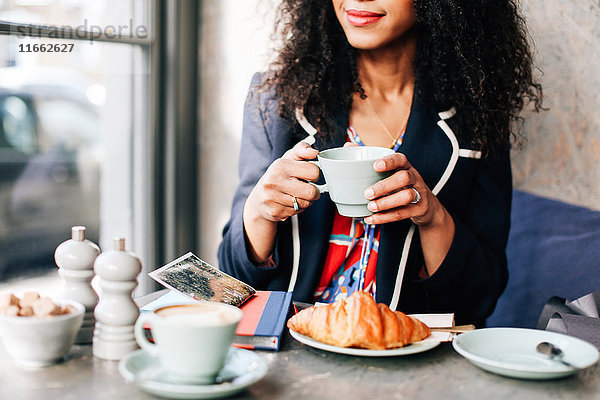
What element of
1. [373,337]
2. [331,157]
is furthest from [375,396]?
[331,157]

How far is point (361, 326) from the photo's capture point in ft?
2.78

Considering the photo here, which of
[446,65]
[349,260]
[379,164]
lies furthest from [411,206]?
[446,65]

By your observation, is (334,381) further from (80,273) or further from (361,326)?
(80,273)

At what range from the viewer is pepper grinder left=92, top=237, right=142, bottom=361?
0.83 metres

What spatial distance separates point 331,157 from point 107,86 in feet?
4.02

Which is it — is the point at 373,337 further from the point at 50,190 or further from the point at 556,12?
the point at 50,190

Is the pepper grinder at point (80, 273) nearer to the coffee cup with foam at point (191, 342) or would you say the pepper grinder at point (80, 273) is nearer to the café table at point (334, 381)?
the café table at point (334, 381)

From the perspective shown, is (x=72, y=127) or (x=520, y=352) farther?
(x=72, y=127)

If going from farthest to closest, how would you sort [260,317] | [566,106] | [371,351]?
[566,106] → [260,317] → [371,351]

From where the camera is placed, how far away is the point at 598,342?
3.62 feet
